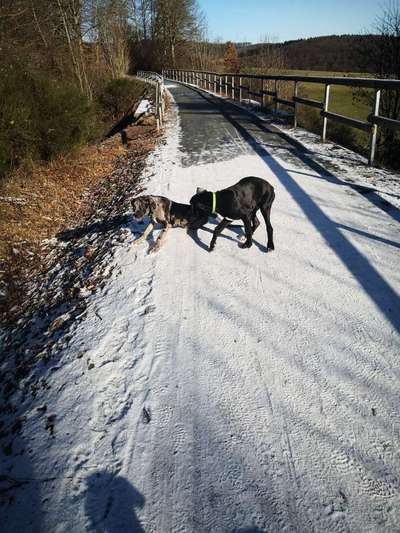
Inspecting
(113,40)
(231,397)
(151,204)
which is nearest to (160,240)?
(151,204)

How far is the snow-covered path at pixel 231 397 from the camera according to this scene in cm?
198

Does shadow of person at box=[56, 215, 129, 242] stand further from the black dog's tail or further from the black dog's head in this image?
the black dog's tail

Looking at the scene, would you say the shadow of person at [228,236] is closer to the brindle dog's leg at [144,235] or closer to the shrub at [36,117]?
the brindle dog's leg at [144,235]

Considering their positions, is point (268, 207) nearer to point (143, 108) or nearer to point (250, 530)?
point (250, 530)

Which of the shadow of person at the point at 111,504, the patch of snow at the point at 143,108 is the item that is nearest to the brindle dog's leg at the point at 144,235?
the shadow of person at the point at 111,504

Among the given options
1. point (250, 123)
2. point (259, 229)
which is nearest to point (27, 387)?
point (259, 229)

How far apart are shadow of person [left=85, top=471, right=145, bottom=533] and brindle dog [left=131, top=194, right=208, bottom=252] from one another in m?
2.96

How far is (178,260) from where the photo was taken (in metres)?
4.45

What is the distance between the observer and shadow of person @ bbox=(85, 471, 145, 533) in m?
1.90

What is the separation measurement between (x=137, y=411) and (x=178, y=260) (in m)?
2.22

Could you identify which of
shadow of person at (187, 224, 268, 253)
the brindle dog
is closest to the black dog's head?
the brindle dog

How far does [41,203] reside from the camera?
291 inches

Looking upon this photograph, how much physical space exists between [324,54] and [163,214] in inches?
1965

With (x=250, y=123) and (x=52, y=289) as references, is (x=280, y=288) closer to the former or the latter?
(x=52, y=289)
